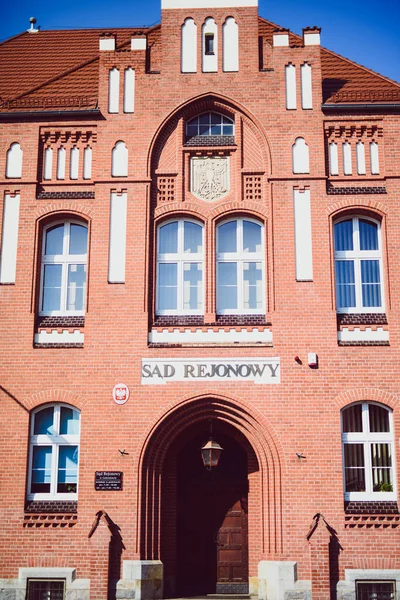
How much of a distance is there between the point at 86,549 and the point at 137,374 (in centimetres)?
343

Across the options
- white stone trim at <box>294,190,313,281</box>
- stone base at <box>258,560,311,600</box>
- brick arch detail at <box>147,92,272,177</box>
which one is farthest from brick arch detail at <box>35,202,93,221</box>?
stone base at <box>258,560,311,600</box>

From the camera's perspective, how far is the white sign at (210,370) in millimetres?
15094

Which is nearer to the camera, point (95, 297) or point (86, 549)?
point (86, 549)

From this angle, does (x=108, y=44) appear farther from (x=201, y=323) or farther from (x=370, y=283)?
(x=370, y=283)

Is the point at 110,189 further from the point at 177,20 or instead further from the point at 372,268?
the point at 372,268

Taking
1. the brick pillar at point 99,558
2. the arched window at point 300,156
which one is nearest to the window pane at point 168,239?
the arched window at point 300,156

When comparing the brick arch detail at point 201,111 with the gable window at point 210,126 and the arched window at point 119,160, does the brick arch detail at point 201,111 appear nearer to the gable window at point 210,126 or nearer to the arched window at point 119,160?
the gable window at point 210,126

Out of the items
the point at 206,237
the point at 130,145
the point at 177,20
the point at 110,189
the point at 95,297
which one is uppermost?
the point at 177,20

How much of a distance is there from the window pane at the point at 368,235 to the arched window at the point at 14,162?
7408 millimetres

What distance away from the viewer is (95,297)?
15570 mm

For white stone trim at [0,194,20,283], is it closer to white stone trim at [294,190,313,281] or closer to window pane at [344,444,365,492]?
white stone trim at [294,190,313,281]

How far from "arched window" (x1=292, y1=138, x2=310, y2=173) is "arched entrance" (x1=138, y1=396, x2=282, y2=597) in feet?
16.8

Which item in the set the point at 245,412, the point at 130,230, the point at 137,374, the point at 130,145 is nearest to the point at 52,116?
the point at 130,145

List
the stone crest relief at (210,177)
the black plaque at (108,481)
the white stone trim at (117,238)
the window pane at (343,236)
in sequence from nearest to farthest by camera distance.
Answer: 1. the black plaque at (108,481)
2. the white stone trim at (117,238)
3. the window pane at (343,236)
4. the stone crest relief at (210,177)
